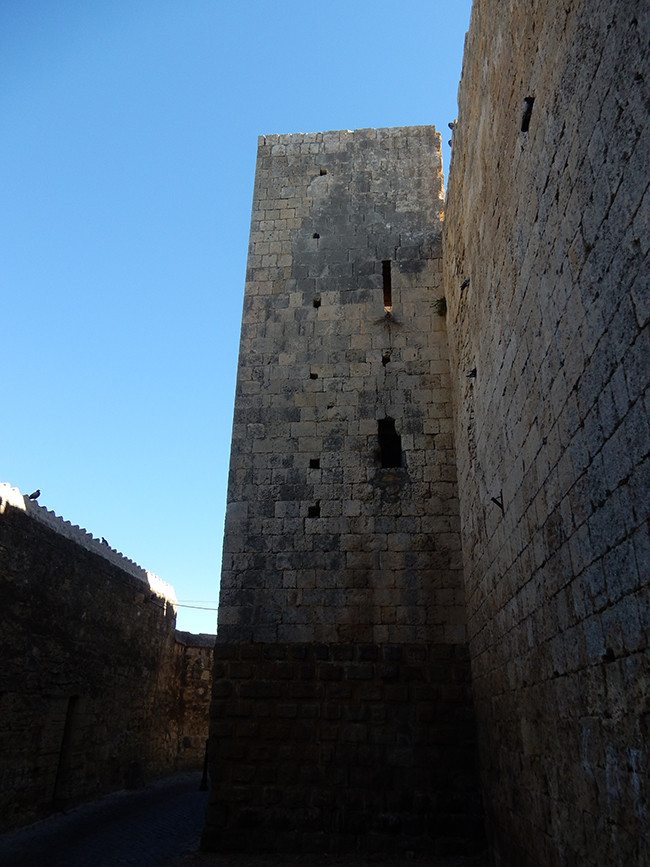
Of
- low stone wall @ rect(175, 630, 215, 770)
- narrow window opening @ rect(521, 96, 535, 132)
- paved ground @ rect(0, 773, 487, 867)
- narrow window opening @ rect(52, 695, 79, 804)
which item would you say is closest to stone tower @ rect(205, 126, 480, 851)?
paved ground @ rect(0, 773, 487, 867)

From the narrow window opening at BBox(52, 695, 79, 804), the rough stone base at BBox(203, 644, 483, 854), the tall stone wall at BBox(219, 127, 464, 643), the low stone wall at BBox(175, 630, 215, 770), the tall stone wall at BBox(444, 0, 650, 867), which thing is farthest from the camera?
the low stone wall at BBox(175, 630, 215, 770)

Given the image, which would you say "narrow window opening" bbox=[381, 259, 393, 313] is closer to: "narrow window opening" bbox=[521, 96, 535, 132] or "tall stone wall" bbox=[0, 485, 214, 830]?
"narrow window opening" bbox=[521, 96, 535, 132]

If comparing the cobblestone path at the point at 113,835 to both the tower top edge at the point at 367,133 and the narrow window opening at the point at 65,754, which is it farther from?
the tower top edge at the point at 367,133

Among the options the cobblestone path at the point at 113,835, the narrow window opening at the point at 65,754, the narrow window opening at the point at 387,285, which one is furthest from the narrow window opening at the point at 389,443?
the narrow window opening at the point at 65,754

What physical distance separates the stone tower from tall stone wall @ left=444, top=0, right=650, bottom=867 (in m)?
1.26

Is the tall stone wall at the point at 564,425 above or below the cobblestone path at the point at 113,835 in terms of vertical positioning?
above

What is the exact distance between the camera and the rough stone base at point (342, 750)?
6.89m

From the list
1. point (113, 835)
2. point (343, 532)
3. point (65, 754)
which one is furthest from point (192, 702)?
point (343, 532)

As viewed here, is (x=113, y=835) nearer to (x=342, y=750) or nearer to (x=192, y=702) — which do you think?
(x=342, y=750)

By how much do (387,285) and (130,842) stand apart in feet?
26.6

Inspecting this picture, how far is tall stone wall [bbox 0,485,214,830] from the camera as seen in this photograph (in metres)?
8.56

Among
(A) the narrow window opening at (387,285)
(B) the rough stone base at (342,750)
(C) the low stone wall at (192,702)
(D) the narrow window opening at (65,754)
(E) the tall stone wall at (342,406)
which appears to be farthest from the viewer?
(C) the low stone wall at (192,702)

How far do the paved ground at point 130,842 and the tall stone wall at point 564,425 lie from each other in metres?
2.26

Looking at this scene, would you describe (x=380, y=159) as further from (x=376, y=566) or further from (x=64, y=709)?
(x=64, y=709)
